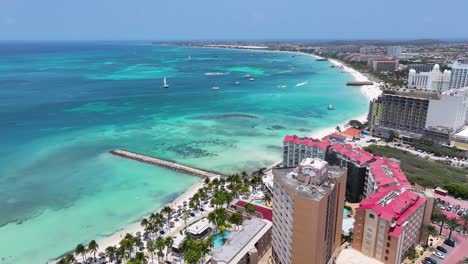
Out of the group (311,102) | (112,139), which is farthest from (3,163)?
(311,102)

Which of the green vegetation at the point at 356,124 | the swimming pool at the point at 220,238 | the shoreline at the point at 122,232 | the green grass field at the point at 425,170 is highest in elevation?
the green vegetation at the point at 356,124

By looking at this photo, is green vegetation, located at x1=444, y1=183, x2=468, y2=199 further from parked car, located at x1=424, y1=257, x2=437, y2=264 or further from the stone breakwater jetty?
the stone breakwater jetty

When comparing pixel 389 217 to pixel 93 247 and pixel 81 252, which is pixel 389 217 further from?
pixel 81 252

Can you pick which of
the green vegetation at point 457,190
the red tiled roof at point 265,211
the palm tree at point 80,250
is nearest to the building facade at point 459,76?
the green vegetation at point 457,190

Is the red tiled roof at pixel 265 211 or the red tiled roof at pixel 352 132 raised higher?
the red tiled roof at pixel 352 132

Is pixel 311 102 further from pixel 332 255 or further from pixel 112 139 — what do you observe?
pixel 332 255

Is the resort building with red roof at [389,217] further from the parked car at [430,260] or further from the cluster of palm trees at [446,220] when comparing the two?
the cluster of palm trees at [446,220]
